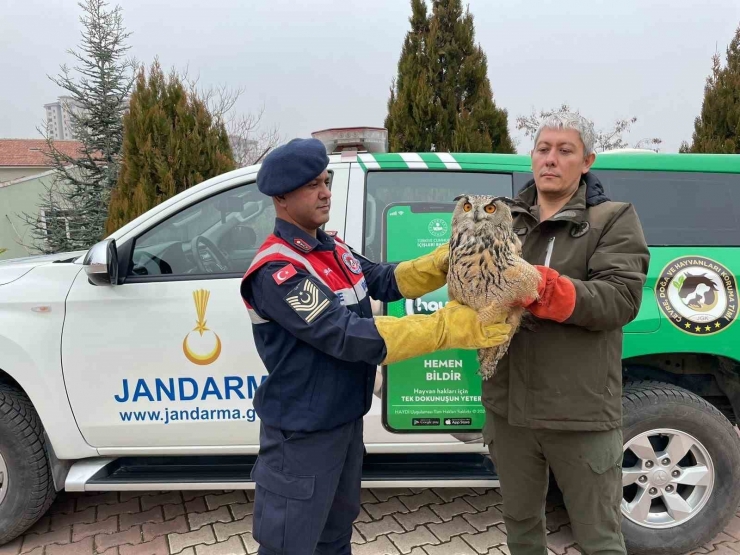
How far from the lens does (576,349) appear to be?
154cm

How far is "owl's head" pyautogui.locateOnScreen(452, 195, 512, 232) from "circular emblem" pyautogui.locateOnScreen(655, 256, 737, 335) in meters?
1.24

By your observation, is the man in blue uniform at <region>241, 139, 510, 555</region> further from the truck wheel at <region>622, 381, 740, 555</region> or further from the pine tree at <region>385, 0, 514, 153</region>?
the pine tree at <region>385, 0, 514, 153</region>

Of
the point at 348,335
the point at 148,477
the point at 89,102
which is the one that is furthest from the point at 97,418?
the point at 89,102

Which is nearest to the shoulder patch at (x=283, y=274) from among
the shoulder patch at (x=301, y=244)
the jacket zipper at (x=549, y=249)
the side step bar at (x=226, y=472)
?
the shoulder patch at (x=301, y=244)

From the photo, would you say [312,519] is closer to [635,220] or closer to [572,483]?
[572,483]

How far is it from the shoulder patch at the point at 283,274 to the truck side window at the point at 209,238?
0.98 meters

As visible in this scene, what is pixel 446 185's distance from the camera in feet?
8.00

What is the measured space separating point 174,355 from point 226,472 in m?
0.64

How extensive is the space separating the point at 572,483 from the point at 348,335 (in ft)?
3.01

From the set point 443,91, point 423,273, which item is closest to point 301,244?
point 423,273

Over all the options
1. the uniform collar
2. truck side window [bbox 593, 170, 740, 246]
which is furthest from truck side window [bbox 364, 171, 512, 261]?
the uniform collar

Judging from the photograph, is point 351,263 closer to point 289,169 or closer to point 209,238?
point 289,169

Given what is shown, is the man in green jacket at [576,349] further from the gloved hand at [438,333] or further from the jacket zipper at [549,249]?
the gloved hand at [438,333]

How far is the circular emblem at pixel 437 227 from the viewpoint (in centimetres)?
232
